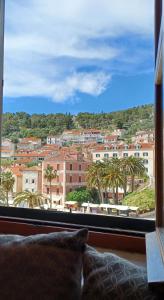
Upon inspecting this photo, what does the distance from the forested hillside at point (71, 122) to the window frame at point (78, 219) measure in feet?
0.56

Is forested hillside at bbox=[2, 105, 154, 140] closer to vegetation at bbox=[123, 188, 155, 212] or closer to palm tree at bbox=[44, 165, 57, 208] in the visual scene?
palm tree at bbox=[44, 165, 57, 208]

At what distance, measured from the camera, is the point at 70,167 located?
2037 millimetres

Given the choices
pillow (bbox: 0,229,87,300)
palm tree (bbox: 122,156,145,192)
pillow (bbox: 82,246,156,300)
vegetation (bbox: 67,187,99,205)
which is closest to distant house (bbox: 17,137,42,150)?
vegetation (bbox: 67,187,99,205)

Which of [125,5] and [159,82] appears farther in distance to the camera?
[125,5]

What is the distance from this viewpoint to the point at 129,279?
1.02 metres

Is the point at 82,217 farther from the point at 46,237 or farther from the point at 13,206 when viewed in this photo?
the point at 46,237

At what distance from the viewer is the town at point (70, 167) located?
186cm

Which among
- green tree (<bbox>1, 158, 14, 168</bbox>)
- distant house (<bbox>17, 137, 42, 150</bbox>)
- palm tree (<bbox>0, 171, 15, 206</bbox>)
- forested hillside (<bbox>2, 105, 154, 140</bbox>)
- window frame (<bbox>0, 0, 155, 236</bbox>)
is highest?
forested hillside (<bbox>2, 105, 154, 140</bbox>)

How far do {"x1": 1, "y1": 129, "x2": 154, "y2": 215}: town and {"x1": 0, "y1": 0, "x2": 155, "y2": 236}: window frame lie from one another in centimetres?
5

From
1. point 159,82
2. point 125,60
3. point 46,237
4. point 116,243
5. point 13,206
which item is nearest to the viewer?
point 46,237

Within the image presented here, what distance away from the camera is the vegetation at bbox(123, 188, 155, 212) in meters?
1.77

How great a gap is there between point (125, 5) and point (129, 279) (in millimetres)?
1473

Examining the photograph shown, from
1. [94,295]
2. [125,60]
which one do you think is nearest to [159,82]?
[125,60]

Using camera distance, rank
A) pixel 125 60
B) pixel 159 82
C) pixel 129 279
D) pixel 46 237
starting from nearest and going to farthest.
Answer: pixel 129 279, pixel 46 237, pixel 159 82, pixel 125 60
